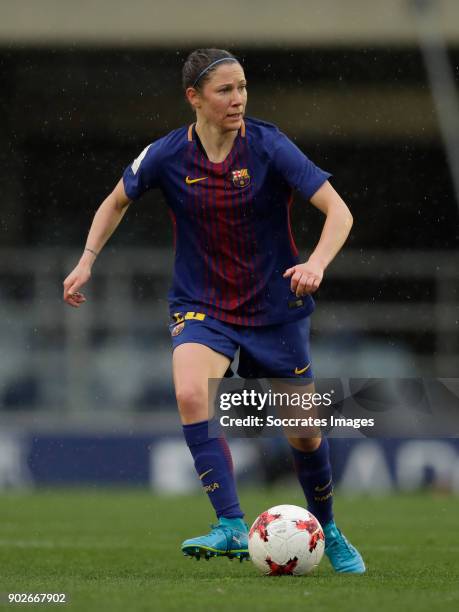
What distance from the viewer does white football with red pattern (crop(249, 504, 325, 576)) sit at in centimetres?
551

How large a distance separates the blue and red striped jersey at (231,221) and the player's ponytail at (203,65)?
245 millimetres

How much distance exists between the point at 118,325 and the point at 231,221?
983cm

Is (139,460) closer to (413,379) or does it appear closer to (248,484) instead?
(248,484)

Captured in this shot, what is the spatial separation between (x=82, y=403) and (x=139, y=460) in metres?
1.00

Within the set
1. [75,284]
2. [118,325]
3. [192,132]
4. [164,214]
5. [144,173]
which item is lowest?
[75,284]

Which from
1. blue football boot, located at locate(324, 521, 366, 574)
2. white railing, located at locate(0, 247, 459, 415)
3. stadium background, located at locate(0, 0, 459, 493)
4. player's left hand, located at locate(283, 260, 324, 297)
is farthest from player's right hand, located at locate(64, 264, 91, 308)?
white railing, located at locate(0, 247, 459, 415)

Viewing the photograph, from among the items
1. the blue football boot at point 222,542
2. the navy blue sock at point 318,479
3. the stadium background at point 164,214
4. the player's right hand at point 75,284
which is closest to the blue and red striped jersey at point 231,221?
the player's right hand at point 75,284

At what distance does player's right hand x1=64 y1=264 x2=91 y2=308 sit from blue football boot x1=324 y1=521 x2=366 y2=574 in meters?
1.45

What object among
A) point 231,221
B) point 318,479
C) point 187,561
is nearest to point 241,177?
point 231,221

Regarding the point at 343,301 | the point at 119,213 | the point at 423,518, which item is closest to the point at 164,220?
the point at 343,301

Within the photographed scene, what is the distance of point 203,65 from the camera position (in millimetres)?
5910

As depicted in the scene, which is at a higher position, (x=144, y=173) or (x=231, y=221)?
(x=144, y=173)

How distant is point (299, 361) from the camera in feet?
19.9

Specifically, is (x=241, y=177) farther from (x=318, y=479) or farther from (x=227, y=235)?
(x=318, y=479)
